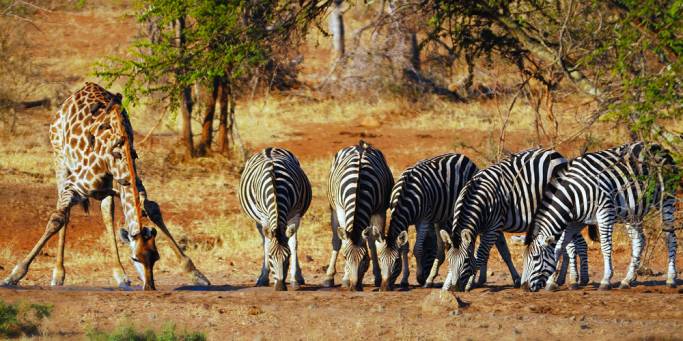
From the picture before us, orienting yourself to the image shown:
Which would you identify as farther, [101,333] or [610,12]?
[610,12]

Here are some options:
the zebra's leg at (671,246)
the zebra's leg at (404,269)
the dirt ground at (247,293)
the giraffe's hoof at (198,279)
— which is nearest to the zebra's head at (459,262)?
the dirt ground at (247,293)

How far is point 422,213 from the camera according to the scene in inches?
452

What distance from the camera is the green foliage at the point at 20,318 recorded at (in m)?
8.55

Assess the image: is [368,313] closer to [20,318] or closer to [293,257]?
[293,257]

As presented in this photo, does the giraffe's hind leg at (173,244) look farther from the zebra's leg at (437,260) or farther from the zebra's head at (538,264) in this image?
the zebra's head at (538,264)

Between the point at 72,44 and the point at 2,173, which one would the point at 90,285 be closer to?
the point at 2,173

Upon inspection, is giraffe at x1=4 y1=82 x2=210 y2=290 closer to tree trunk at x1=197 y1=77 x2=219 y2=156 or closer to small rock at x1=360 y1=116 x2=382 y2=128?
tree trunk at x1=197 y1=77 x2=219 y2=156

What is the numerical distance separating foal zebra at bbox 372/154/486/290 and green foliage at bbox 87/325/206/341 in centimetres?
321

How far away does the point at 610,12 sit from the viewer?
35.6ft

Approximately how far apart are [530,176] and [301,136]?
459 inches

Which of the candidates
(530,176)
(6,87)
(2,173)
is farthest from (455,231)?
(6,87)

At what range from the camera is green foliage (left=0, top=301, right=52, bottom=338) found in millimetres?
8547

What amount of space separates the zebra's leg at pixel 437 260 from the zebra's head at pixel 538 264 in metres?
1.05

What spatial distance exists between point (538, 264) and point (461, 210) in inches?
40.2
